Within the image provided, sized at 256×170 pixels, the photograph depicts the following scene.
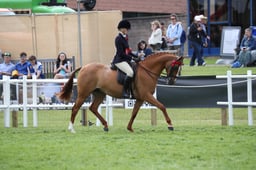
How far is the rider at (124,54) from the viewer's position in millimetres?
18203

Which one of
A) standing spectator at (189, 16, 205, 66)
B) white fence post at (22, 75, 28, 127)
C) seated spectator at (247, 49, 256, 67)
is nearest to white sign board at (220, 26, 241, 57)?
standing spectator at (189, 16, 205, 66)

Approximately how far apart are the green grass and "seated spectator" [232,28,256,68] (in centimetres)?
1026

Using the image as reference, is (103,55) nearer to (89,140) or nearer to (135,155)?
(89,140)

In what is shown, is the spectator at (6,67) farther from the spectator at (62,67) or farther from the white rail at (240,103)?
the white rail at (240,103)

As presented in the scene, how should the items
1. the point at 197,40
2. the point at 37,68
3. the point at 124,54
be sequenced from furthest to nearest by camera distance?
the point at 197,40
the point at 37,68
the point at 124,54

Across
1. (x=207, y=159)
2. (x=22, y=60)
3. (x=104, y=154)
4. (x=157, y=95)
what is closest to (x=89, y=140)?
(x=104, y=154)

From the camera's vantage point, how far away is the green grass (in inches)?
514

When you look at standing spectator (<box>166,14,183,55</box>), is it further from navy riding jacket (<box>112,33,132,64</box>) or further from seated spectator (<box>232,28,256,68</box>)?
navy riding jacket (<box>112,33,132,64</box>)

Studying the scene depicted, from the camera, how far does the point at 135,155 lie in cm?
1402

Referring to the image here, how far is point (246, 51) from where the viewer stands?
29062 mm

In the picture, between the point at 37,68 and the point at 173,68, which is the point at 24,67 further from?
the point at 173,68

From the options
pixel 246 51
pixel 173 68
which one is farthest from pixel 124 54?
pixel 246 51

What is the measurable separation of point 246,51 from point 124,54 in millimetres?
11584

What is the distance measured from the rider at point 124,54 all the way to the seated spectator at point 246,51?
36.5 ft
